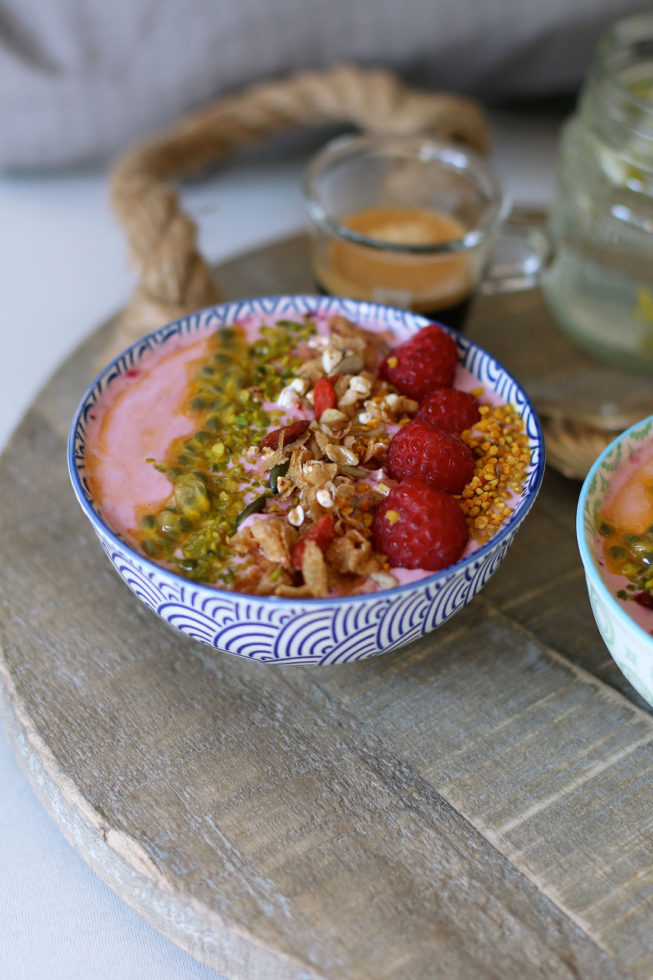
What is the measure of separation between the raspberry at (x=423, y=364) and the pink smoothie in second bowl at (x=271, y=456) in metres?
0.02

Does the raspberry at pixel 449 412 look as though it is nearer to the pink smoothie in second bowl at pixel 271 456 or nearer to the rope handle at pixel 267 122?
the pink smoothie in second bowl at pixel 271 456

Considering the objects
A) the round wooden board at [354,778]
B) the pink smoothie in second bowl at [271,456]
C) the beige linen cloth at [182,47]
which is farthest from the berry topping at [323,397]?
the beige linen cloth at [182,47]

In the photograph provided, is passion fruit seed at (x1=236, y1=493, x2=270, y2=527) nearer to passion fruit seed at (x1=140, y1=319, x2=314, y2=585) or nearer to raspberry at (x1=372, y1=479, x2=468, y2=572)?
passion fruit seed at (x1=140, y1=319, x2=314, y2=585)

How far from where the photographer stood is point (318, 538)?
0.94 meters

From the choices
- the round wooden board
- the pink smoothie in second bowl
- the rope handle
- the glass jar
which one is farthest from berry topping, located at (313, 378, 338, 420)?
the glass jar

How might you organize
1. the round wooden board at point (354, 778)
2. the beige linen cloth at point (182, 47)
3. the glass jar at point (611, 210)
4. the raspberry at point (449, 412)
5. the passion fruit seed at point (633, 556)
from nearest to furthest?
the round wooden board at point (354, 778), the passion fruit seed at point (633, 556), the raspberry at point (449, 412), the glass jar at point (611, 210), the beige linen cloth at point (182, 47)

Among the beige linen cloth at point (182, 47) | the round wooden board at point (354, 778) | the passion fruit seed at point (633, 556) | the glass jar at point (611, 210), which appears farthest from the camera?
the beige linen cloth at point (182, 47)

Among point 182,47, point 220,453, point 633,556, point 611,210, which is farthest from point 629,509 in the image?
point 182,47

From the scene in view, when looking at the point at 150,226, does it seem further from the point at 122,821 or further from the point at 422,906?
the point at 422,906

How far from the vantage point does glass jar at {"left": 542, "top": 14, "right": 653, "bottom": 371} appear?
139cm

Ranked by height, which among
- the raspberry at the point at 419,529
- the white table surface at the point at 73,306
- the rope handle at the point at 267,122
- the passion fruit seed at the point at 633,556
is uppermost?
the rope handle at the point at 267,122

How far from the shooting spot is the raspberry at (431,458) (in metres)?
1.00

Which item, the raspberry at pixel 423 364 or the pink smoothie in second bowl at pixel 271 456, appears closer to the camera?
the pink smoothie in second bowl at pixel 271 456

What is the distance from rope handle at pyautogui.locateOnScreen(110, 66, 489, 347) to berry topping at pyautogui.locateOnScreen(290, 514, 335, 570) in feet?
2.19
